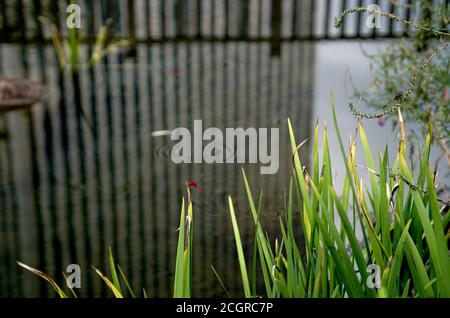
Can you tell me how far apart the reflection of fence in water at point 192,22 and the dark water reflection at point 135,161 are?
0.12m

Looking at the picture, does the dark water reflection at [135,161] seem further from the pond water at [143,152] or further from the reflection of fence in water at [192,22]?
the reflection of fence in water at [192,22]

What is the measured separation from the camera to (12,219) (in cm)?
383

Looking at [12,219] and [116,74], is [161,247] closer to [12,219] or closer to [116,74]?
[12,219]

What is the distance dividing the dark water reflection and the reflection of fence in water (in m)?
0.12

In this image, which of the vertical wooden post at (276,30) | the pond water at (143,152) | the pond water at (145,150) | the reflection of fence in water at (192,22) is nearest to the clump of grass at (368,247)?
the pond water at (145,150)

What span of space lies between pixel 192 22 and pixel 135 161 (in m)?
3.03

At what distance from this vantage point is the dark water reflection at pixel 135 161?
136 inches

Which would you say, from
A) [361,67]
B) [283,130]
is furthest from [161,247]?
[361,67]

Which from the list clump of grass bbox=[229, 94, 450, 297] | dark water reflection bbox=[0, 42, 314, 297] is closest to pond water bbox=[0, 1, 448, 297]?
dark water reflection bbox=[0, 42, 314, 297]

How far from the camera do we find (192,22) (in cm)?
731

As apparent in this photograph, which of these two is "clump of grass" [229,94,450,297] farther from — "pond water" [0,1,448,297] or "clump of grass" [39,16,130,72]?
"clump of grass" [39,16,130,72]

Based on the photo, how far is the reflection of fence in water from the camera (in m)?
7.04

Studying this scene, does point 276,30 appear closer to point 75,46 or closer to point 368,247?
point 75,46

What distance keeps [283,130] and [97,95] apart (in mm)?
1643
